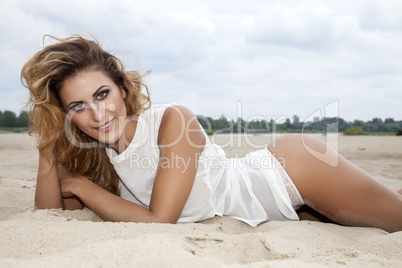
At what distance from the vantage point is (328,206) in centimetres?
254

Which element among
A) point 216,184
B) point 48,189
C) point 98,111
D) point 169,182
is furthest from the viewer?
point 48,189

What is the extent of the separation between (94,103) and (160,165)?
2.10ft

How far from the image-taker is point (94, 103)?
240 centimetres

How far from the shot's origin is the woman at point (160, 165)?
2.39m

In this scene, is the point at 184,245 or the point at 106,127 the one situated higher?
the point at 106,127

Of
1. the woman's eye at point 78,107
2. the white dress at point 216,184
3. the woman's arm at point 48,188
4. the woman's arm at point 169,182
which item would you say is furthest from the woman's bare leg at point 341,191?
the woman's arm at point 48,188

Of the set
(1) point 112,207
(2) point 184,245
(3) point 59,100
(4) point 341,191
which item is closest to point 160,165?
(1) point 112,207

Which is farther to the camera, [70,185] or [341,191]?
[70,185]

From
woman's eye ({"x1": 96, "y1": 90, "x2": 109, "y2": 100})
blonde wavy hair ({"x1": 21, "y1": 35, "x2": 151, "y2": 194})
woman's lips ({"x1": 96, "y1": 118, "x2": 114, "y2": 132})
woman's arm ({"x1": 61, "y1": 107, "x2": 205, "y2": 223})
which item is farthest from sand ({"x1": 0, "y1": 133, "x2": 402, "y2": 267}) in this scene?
woman's eye ({"x1": 96, "y1": 90, "x2": 109, "y2": 100})

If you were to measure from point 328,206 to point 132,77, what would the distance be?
1.86 meters

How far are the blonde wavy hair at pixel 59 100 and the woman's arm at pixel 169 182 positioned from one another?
0.36 metres

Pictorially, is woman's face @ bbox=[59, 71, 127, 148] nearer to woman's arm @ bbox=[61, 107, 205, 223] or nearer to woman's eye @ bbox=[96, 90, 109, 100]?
woman's eye @ bbox=[96, 90, 109, 100]

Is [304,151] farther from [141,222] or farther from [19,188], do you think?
[19,188]

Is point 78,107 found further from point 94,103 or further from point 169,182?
point 169,182
